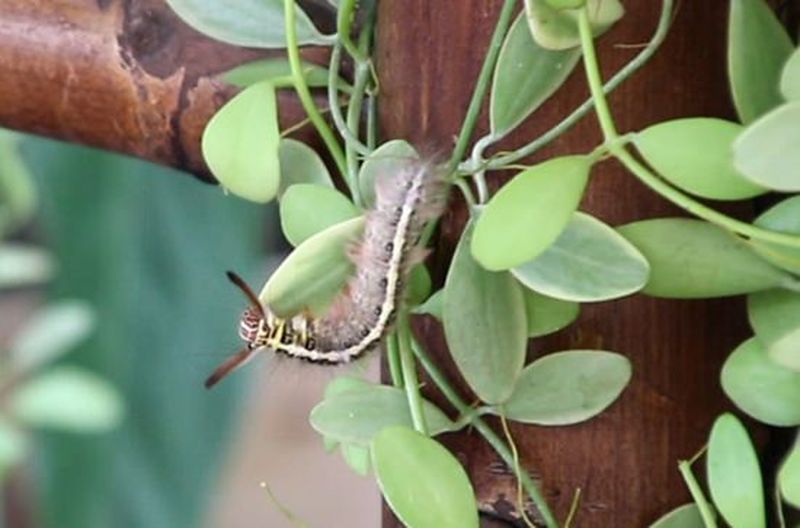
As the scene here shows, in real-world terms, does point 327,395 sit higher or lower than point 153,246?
higher

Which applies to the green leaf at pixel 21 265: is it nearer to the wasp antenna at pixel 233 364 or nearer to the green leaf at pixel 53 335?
the green leaf at pixel 53 335

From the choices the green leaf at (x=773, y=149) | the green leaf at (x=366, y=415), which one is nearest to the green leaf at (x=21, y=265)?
the green leaf at (x=366, y=415)

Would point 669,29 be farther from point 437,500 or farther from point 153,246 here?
point 153,246

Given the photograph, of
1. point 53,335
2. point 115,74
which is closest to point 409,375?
point 115,74

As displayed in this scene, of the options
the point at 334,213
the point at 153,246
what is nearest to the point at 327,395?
the point at 334,213

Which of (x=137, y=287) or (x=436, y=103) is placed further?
(x=137, y=287)

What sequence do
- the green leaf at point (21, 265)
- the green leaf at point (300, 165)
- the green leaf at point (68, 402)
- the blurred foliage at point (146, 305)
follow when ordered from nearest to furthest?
the green leaf at point (300, 165) → the blurred foliage at point (146, 305) → the green leaf at point (68, 402) → the green leaf at point (21, 265)
